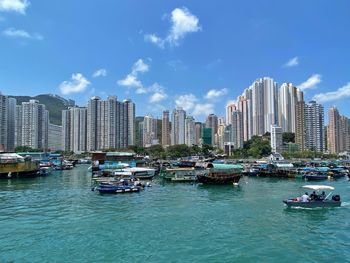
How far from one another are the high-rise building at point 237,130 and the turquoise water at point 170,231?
152 meters

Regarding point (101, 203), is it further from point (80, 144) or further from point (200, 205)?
point (80, 144)

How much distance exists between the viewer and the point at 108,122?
6658 inches

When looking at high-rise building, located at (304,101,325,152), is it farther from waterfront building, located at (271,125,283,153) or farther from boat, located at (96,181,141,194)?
boat, located at (96,181,141,194)

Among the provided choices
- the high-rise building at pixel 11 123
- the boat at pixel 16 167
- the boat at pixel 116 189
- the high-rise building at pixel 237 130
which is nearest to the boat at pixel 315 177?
the boat at pixel 116 189

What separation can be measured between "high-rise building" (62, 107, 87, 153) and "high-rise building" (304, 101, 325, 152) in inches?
4586

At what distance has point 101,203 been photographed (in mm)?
34781

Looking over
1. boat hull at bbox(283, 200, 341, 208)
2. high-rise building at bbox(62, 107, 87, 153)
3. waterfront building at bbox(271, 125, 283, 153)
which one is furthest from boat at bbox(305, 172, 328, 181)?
high-rise building at bbox(62, 107, 87, 153)

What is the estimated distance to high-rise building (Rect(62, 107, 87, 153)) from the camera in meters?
178

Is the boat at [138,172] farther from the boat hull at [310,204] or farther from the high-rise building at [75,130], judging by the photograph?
the high-rise building at [75,130]

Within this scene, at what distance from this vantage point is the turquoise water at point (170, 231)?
17.9m

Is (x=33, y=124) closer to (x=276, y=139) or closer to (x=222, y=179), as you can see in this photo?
(x=276, y=139)

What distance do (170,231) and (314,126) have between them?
17340 cm

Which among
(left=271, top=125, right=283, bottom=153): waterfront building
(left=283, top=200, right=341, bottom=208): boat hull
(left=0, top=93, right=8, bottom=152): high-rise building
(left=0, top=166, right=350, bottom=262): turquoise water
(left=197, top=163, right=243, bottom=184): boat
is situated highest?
(left=0, top=93, right=8, bottom=152): high-rise building

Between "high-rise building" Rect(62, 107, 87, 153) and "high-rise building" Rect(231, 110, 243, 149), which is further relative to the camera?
"high-rise building" Rect(231, 110, 243, 149)
